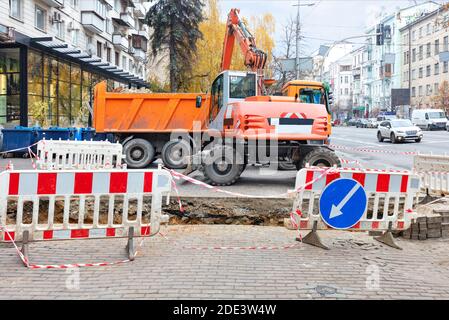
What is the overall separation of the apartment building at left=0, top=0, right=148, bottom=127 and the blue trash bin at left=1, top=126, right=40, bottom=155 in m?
4.21

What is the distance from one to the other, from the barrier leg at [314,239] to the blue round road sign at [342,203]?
0.74 ft

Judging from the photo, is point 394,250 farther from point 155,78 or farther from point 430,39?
point 430,39

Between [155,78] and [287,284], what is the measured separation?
39.6m

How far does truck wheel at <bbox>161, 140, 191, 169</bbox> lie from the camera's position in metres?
13.6

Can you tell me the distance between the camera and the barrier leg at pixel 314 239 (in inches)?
231

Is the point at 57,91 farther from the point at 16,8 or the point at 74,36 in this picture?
the point at 74,36

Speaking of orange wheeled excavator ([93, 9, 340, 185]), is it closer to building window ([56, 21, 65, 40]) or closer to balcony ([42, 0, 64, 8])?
balcony ([42, 0, 64, 8])

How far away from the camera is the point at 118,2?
4484 cm

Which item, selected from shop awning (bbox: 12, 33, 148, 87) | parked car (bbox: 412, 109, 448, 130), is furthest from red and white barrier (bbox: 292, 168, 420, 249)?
parked car (bbox: 412, 109, 448, 130)

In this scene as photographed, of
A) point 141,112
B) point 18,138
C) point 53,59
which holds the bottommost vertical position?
point 18,138

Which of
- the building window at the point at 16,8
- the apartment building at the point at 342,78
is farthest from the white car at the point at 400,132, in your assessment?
the apartment building at the point at 342,78

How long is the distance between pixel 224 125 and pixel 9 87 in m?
16.1

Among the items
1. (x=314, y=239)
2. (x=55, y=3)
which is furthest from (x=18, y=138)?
(x=314, y=239)

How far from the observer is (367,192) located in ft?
19.4
